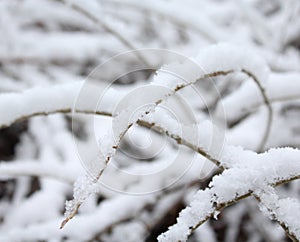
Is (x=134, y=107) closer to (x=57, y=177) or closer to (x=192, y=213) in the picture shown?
(x=192, y=213)

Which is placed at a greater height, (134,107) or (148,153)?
(148,153)

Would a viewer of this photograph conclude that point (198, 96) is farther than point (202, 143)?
Yes

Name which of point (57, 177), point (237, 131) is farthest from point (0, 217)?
point (237, 131)

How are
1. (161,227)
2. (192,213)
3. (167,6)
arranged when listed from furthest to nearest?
1. (167,6)
2. (161,227)
3. (192,213)

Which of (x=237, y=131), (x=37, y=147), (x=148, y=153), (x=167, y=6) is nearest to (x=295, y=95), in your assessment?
(x=237, y=131)

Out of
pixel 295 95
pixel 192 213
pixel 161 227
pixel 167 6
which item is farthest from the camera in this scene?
pixel 167 6

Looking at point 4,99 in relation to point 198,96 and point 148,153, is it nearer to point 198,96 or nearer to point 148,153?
point 148,153

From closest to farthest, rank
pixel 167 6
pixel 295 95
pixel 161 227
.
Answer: pixel 295 95, pixel 161 227, pixel 167 6

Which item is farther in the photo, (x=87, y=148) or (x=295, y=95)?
(x=87, y=148)

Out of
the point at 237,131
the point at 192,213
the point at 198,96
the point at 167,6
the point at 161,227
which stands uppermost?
the point at 167,6
